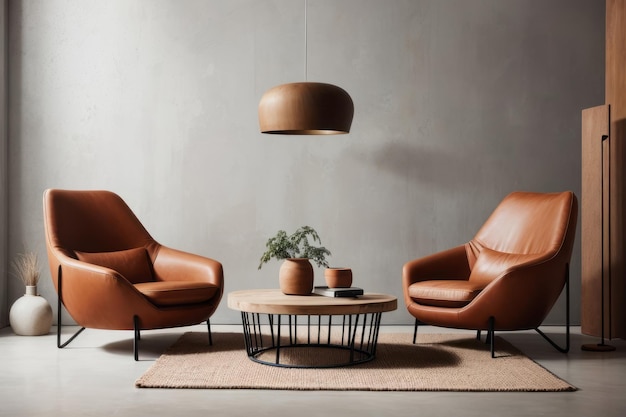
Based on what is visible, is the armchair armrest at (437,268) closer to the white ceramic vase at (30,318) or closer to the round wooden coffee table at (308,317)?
the round wooden coffee table at (308,317)

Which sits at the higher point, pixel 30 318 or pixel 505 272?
pixel 505 272

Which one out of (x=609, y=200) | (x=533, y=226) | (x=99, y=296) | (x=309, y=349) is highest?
(x=609, y=200)

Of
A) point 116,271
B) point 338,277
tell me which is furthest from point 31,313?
point 338,277

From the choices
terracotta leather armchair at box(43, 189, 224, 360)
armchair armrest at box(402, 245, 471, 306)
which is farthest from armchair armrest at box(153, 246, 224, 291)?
armchair armrest at box(402, 245, 471, 306)

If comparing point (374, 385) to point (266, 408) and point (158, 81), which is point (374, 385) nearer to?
point (266, 408)

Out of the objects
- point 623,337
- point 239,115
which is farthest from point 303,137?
point 623,337

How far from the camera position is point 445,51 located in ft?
19.0

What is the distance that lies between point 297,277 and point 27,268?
235cm

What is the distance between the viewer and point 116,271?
4.57m

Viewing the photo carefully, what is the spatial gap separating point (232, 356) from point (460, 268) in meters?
1.68

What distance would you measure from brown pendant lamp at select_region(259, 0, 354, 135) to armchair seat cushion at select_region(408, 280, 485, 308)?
1140 mm

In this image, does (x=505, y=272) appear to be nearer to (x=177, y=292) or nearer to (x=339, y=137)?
(x=177, y=292)

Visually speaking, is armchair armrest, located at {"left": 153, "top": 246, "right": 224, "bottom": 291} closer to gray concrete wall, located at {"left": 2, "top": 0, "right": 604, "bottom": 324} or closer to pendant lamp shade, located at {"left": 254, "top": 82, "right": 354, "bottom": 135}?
gray concrete wall, located at {"left": 2, "top": 0, "right": 604, "bottom": 324}

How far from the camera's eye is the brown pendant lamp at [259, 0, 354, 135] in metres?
4.00
